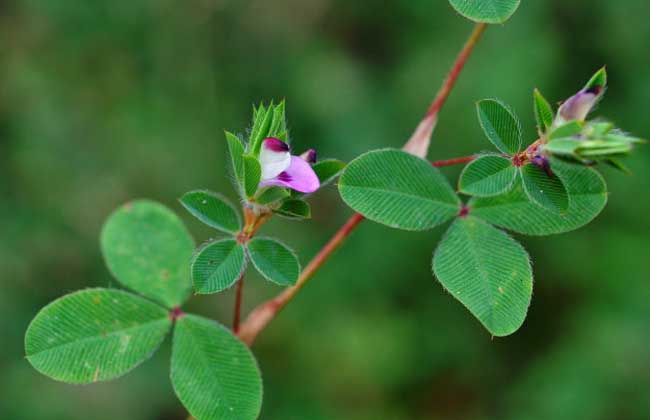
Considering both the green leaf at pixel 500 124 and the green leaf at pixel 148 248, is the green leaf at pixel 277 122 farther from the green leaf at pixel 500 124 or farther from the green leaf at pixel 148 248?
the green leaf at pixel 148 248

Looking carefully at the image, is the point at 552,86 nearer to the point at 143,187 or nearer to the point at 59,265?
the point at 143,187

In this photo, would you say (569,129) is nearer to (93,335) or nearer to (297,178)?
(297,178)

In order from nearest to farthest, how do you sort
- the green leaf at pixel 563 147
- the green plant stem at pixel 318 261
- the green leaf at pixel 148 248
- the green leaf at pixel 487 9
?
the green leaf at pixel 563 147, the green leaf at pixel 487 9, the green plant stem at pixel 318 261, the green leaf at pixel 148 248

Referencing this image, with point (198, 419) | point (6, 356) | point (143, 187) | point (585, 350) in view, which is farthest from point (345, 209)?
point (198, 419)

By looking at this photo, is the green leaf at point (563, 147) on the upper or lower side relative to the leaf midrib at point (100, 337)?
upper

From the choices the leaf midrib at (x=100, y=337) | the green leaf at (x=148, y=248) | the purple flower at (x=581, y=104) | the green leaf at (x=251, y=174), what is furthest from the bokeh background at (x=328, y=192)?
the purple flower at (x=581, y=104)

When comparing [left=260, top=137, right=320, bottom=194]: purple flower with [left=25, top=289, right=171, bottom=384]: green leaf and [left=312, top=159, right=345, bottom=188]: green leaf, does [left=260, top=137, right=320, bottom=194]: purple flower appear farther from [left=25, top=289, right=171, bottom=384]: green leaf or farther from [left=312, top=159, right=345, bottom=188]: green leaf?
[left=25, top=289, right=171, bottom=384]: green leaf
